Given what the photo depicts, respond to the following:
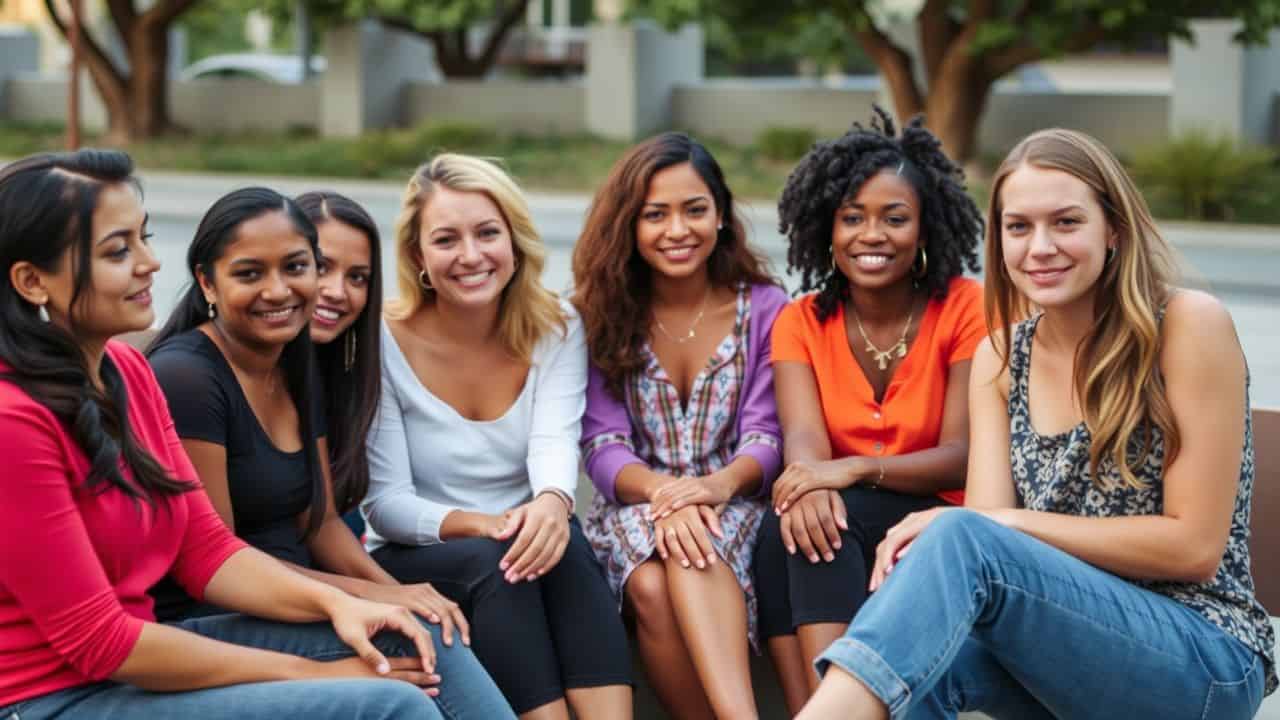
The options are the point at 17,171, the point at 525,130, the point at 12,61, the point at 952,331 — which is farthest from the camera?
the point at 12,61

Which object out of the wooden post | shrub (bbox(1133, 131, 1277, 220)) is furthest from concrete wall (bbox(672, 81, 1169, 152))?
the wooden post

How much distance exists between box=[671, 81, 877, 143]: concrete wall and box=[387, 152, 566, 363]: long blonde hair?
65.0 feet

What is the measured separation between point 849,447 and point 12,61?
32.5m

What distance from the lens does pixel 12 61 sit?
32.8 meters

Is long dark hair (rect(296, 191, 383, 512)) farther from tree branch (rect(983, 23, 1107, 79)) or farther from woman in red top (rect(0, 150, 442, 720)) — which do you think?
tree branch (rect(983, 23, 1107, 79))

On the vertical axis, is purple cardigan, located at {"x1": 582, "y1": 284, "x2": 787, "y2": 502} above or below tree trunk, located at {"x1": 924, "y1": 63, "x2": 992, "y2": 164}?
below

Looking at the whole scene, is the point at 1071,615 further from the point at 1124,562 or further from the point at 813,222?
the point at 813,222

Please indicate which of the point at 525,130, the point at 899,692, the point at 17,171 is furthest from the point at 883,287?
the point at 525,130

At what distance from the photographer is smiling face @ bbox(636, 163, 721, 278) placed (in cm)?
412

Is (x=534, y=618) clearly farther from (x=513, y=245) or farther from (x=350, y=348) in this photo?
(x=513, y=245)

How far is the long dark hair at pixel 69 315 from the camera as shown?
8.59 ft

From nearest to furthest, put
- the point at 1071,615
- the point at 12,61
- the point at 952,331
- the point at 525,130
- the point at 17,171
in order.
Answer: the point at 17,171 → the point at 1071,615 → the point at 952,331 → the point at 525,130 → the point at 12,61

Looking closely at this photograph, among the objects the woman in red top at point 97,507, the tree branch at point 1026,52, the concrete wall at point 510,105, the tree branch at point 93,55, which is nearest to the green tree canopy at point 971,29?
the tree branch at point 1026,52

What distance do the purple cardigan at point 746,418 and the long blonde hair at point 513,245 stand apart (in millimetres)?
231
